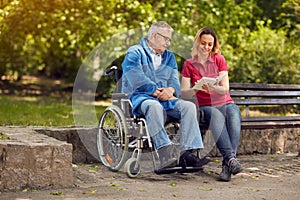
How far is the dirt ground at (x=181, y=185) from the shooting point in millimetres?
4953

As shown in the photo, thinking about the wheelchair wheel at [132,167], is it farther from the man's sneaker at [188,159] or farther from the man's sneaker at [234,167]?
the man's sneaker at [234,167]

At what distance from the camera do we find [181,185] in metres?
5.45

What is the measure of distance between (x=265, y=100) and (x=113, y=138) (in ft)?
6.39

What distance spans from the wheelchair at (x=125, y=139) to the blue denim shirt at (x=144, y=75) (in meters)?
0.12

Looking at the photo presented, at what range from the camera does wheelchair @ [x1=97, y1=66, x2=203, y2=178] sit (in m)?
5.65

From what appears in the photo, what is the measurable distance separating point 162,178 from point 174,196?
81cm

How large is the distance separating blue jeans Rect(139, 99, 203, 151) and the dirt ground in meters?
0.35

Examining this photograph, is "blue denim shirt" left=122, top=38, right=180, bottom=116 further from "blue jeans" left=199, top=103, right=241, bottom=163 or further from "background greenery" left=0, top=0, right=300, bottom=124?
"background greenery" left=0, top=0, right=300, bottom=124

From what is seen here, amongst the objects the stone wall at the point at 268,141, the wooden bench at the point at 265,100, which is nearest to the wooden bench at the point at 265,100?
the wooden bench at the point at 265,100

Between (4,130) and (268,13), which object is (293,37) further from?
(4,130)

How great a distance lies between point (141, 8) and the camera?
39.1 feet

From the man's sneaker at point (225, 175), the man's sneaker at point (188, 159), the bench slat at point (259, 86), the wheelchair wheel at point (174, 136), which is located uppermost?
the bench slat at point (259, 86)

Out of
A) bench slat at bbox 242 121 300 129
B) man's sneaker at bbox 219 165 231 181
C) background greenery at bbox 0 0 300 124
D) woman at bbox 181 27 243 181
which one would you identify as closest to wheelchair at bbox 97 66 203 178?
man's sneaker at bbox 219 165 231 181

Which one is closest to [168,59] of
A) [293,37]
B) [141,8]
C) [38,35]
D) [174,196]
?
[174,196]
